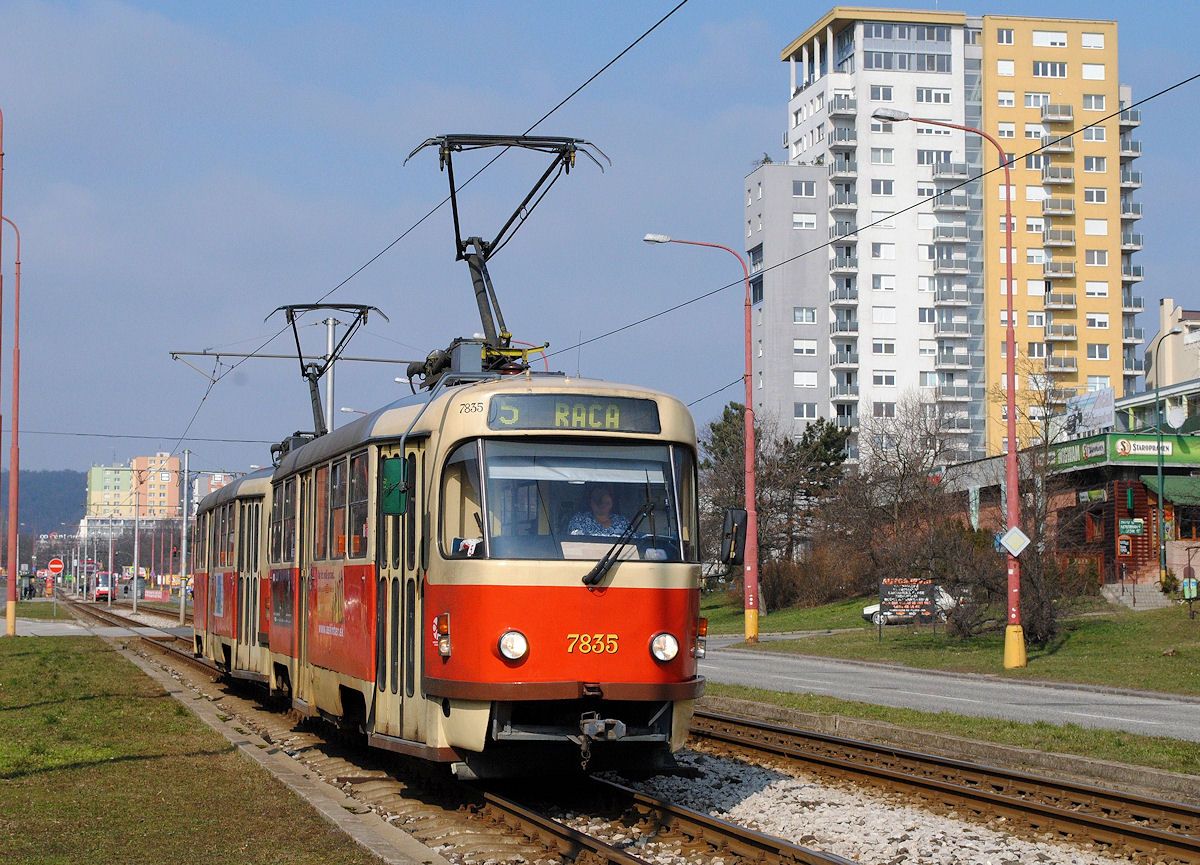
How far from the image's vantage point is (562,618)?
9.85 meters

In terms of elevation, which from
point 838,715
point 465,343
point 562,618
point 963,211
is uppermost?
point 963,211

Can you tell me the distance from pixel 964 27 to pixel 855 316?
20476 millimetres

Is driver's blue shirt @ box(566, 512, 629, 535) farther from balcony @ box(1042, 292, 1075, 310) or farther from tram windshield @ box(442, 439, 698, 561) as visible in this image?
balcony @ box(1042, 292, 1075, 310)

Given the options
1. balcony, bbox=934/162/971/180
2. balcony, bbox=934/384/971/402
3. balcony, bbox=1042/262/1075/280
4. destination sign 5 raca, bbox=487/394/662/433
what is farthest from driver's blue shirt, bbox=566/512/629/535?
balcony, bbox=1042/262/1075/280

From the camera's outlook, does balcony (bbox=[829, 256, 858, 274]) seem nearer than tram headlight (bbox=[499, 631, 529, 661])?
No

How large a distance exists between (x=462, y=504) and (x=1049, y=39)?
92.7m

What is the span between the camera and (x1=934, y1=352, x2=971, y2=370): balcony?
9475 cm

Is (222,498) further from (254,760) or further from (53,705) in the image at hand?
(254,760)

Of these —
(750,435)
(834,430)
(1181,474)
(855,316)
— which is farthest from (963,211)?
(750,435)

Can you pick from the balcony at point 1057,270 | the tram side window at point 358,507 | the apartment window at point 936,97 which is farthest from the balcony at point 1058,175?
the tram side window at point 358,507

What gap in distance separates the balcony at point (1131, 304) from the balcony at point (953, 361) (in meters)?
11.8

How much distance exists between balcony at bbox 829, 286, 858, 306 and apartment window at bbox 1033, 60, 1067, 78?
18657 mm

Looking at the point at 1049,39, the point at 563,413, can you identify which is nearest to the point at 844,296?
the point at 1049,39

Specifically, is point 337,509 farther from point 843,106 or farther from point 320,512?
point 843,106
